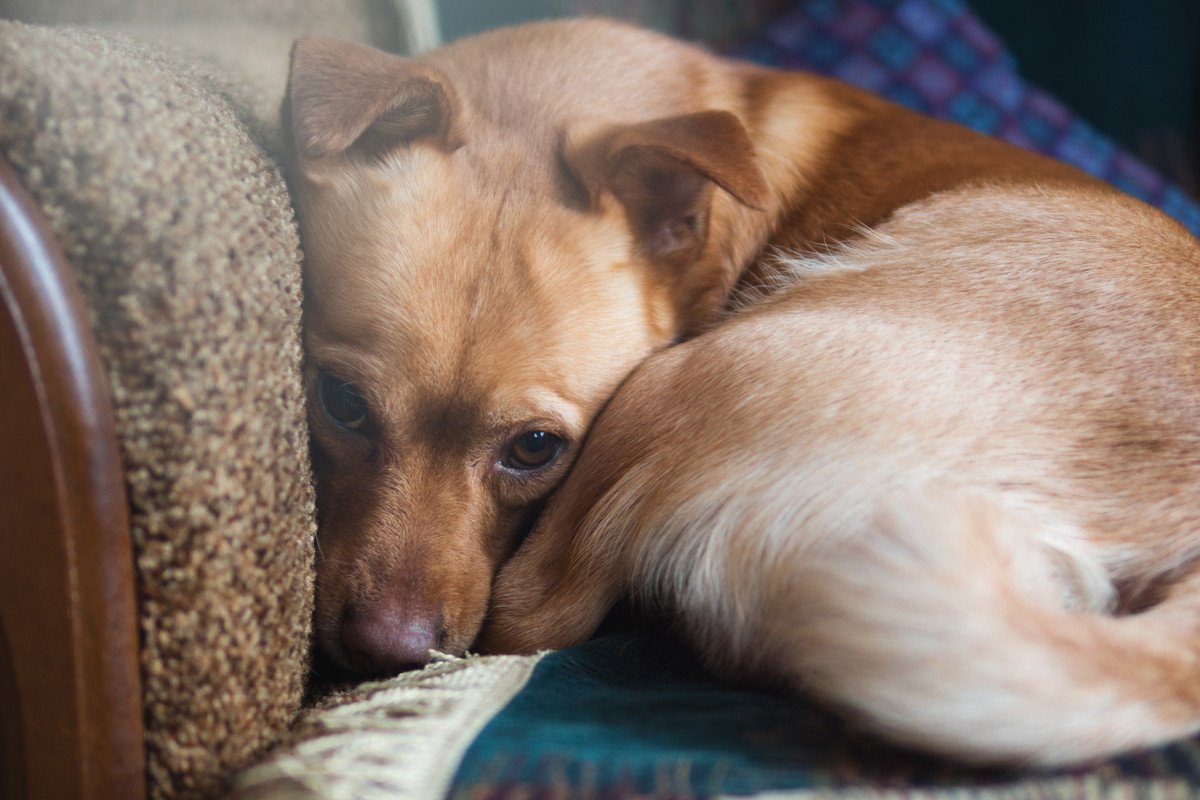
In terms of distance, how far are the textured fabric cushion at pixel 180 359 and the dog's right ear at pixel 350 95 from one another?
0.22 meters

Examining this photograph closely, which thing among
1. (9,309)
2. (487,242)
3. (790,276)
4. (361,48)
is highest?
(361,48)

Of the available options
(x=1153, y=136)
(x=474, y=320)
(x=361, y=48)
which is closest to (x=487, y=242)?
(x=474, y=320)

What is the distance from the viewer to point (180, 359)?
2.94ft

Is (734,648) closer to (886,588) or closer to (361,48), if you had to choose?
(886,588)

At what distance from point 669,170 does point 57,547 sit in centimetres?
99

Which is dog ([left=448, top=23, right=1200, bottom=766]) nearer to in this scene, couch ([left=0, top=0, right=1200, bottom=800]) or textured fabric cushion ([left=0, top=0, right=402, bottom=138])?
couch ([left=0, top=0, right=1200, bottom=800])

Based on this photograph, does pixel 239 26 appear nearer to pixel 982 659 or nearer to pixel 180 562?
pixel 180 562

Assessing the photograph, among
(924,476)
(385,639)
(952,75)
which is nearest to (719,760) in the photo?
(924,476)

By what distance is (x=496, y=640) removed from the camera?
1314mm

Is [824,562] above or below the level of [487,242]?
below

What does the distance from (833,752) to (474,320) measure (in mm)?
735

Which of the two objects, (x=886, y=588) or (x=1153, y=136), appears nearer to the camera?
(x=886, y=588)

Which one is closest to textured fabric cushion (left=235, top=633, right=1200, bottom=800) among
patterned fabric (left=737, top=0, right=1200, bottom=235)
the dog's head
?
the dog's head

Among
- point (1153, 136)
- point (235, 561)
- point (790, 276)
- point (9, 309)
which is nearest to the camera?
point (9, 309)
